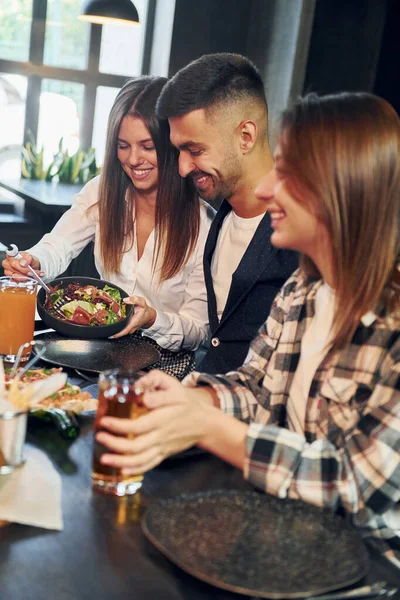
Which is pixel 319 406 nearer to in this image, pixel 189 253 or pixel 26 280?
pixel 26 280

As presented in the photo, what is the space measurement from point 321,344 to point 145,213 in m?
1.31

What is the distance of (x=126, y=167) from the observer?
2605 mm

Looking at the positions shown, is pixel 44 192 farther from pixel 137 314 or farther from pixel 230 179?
pixel 137 314

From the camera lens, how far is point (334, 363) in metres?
1.41

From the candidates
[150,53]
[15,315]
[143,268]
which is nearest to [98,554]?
[15,315]

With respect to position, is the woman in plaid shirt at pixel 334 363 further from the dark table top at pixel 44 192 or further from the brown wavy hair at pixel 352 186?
the dark table top at pixel 44 192

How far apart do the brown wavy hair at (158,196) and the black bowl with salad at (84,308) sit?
397mm

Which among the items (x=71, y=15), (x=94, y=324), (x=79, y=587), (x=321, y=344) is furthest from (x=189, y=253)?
(x=71, y=15)

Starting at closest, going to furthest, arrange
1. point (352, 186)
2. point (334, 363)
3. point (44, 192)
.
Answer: point (352, 186) → point (334, 363) → point (44, 192)

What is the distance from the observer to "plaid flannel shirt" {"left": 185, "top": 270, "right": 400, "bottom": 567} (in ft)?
4.01

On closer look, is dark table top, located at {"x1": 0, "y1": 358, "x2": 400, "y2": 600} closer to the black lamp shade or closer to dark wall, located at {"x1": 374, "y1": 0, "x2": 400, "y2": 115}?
the black lamp shade

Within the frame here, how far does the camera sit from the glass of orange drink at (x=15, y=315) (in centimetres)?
179

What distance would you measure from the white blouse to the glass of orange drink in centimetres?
65

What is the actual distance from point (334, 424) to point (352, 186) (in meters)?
0.42
